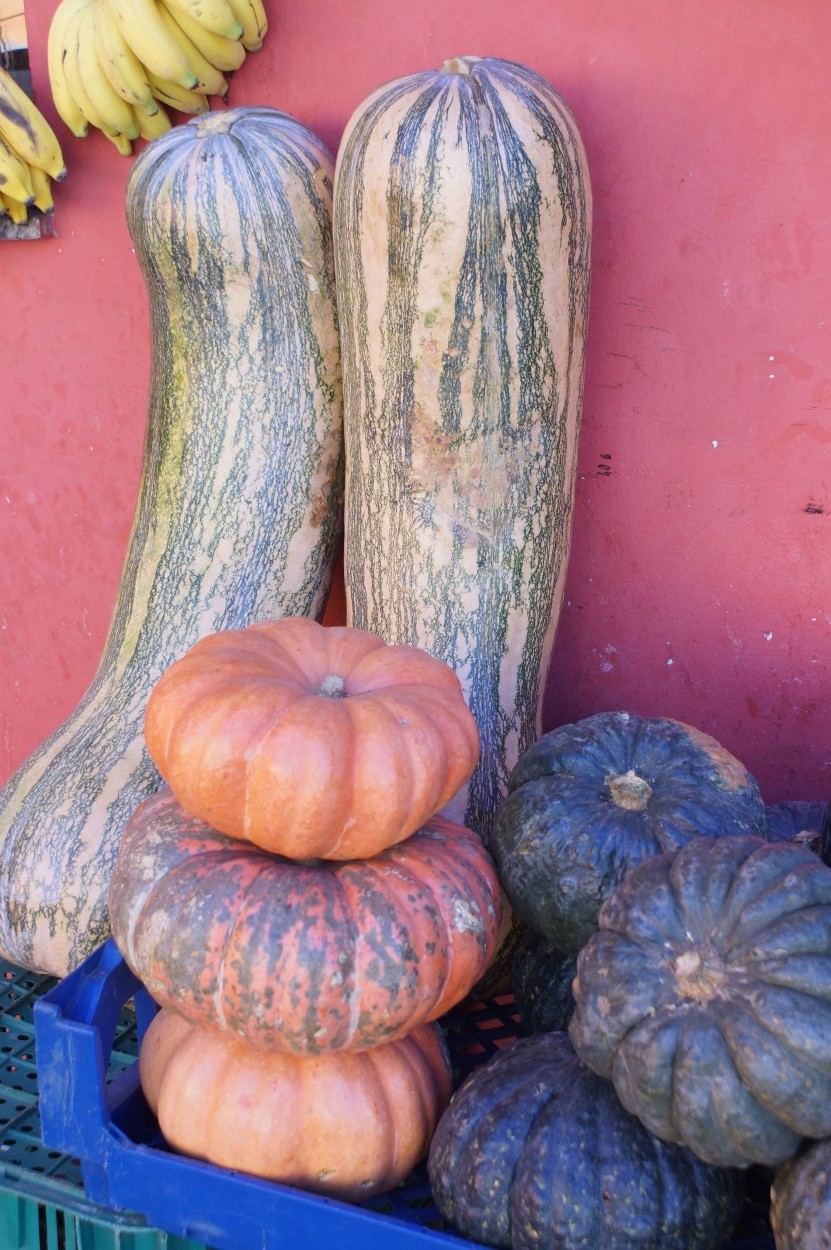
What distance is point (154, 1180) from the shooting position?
1.29 meters

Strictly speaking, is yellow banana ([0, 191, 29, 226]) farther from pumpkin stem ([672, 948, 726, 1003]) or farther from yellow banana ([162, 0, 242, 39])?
pumpkin stem ([672, 948, 726, 1003])

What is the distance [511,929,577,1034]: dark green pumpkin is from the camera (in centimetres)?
154

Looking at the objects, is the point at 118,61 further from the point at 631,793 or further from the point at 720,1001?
the point at 720,1001

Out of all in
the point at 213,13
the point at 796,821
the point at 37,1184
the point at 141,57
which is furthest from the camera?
the point at 141,57

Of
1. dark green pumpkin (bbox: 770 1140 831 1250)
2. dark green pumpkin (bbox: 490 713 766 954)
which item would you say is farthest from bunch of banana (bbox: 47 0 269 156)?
dark green pumpkin (bbox: 770 1140 831 1250)

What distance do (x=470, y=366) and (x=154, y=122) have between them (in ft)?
3.66

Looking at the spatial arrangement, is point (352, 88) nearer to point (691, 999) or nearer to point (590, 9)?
point (590, 9)

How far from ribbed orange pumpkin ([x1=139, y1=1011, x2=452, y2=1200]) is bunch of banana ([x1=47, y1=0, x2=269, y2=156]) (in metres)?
1.88

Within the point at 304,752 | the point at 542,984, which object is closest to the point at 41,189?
the point at 304,752

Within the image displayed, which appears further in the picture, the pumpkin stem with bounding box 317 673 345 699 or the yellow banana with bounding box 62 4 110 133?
the yellow banana with bounding box 62 4 110 133

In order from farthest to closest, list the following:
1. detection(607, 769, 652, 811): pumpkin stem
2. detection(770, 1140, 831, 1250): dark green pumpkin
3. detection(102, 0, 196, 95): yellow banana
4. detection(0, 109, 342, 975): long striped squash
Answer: detection(102, 0, 196, 95): yellow banana → detection(0, 109, 342, 975): long striped squash → detection(607, 769, 652, 811): pumpkin stem → detection(770, 1140, 831, 1250): dark green pumpkin

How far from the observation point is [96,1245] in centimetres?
140

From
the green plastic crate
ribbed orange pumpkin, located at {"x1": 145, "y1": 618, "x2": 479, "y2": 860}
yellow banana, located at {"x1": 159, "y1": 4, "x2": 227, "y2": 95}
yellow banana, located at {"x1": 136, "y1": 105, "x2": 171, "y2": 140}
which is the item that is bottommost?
the green plastic crate

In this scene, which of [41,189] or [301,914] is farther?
[41,189]
